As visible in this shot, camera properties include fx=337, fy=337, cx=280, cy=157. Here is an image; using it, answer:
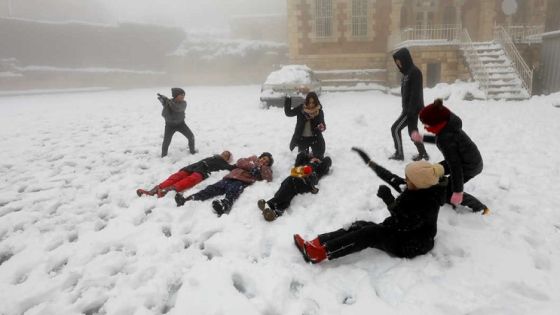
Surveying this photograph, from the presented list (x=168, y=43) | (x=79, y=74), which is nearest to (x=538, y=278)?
(x=79, y=74)

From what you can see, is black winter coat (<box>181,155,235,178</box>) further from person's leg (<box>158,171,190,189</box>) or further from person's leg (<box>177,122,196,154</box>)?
person's leg (<box>177,122,196,154</box>)

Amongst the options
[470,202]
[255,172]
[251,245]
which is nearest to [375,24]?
[255,172]

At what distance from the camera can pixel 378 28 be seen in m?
18.3

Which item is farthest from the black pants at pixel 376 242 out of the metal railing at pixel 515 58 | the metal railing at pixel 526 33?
the metal railing at pixel 526 33

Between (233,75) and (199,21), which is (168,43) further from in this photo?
(199,21)

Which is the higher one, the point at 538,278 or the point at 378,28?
the point at 378,28

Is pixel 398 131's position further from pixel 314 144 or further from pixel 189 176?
pixel 189 176

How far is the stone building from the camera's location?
17922mm

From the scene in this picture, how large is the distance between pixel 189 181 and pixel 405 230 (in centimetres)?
299

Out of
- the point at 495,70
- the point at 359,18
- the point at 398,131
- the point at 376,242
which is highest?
the point at 359,18

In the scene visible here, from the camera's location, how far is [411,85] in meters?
5.48

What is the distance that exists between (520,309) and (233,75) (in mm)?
25752

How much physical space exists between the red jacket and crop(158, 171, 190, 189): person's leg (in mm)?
661

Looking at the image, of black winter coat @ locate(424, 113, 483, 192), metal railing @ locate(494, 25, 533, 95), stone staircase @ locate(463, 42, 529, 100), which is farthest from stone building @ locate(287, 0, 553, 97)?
black winter coat @ locate(424, 113, 483, 192)
